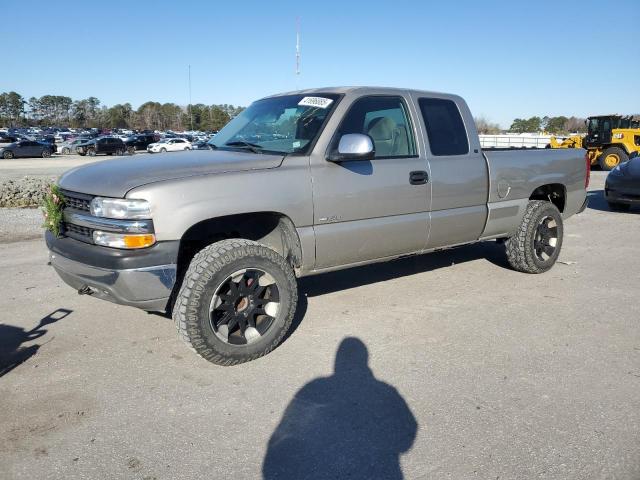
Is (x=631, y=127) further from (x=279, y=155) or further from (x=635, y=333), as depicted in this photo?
(x=279, y=155)

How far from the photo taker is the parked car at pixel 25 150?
3647 cm

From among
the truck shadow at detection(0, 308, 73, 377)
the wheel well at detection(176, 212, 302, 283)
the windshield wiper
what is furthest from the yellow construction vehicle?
the truck shadow at detection(0, 308, 73, 377)

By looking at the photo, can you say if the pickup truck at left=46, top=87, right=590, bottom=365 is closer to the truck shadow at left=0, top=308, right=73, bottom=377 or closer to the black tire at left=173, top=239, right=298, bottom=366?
the black tire at left=173, top=239, right=298, bottom=366

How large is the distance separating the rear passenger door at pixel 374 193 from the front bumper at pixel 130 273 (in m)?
1.17

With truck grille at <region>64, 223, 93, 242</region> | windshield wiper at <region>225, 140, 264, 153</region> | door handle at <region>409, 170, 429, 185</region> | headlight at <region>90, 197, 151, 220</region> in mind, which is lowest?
truck grille at <region>64, 223, 93, 242</region>

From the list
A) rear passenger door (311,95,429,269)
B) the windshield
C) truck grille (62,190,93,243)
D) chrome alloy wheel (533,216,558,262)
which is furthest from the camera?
chrome alloy wheel (533,216,558,262)

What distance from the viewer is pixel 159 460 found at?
258 cm

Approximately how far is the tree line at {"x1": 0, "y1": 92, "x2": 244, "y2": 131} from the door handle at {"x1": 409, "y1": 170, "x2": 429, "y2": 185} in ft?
361

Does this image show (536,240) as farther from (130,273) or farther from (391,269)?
(130,273)

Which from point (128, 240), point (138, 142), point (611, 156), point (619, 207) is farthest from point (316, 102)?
point (138, 142)

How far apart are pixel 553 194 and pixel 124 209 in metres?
4.96

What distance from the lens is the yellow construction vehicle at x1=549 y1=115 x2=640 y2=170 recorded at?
20.5m

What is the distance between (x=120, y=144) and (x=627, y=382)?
42896 millimetres

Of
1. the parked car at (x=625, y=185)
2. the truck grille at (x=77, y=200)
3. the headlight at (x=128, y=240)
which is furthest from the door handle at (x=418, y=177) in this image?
the parked car at (x=625, y=185)
